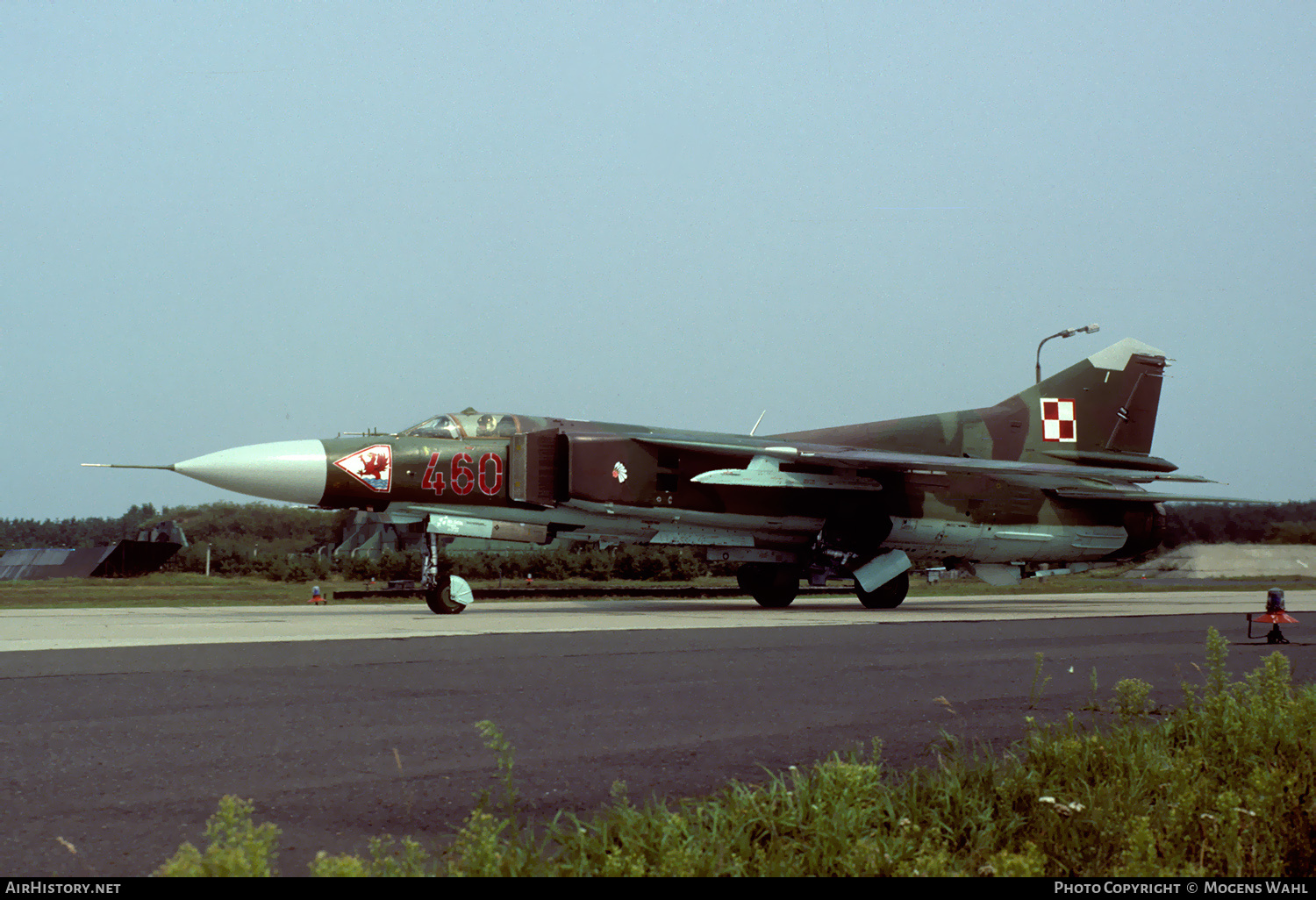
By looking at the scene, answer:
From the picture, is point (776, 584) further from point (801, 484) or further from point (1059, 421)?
point (1059, 421)

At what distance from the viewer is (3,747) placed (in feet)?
16.4

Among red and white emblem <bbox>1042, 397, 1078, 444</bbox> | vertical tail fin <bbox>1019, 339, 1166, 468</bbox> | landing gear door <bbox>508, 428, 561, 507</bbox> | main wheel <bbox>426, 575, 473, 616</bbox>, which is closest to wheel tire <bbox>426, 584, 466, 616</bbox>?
main wheel <bbox>426, 575, 473, 616</bbox>

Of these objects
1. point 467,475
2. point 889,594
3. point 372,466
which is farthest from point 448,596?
point 889,594

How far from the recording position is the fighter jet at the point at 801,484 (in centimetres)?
1659

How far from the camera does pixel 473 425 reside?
17.5 m

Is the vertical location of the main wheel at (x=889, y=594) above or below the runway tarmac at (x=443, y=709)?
below

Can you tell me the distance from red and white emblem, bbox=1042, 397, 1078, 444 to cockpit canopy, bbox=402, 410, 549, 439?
1120cm

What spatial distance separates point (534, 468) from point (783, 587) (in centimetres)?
611

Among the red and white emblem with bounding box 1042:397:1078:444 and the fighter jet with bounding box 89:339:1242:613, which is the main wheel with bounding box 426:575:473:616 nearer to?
the fighter jet with bounding box 89:339:1242:613

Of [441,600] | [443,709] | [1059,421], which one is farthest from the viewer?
[1059,421]

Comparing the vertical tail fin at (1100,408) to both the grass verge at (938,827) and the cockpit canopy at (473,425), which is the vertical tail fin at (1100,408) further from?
the grass verge at (938,827)

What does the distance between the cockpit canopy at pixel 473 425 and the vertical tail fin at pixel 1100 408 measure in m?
11.1

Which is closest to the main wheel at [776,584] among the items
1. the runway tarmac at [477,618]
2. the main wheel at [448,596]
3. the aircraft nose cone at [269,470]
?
the runway tarmac at [477,618]
